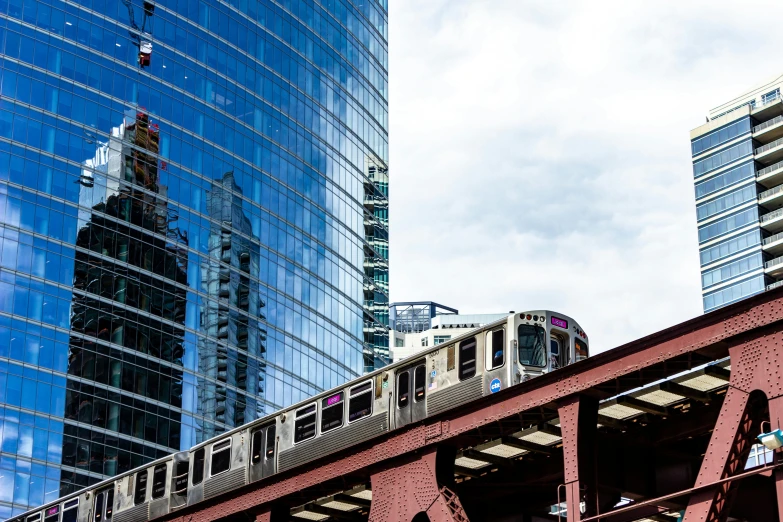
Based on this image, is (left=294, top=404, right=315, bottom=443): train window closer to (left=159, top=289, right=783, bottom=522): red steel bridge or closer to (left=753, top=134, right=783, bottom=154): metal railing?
(left=159, top=289, right=783, bottom=522): red steel bridge

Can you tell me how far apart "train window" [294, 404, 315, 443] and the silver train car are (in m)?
0.03

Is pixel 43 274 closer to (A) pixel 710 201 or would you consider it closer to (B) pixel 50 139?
(B) pixel 50 139

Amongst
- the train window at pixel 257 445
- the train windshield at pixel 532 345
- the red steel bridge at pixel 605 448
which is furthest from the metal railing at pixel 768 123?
the train windshield at pixel 532 345

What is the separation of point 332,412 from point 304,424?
1.24m

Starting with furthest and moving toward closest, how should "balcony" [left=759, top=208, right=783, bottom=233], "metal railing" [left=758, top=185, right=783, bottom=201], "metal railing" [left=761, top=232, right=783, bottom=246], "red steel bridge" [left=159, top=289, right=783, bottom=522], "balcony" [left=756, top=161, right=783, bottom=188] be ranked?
"balcony" [left=756, top=161, right=783, bottom=188]
"metal railing" [left=758, top=185, right=783, bottom=201]
"balcony" [left=759, top=208, right=783, bottom=233]
"metal railing" [left=761, top=232, right=783, bottom=246]
"red steel bridge" [left=159, top=289, right=783, bottom=522]

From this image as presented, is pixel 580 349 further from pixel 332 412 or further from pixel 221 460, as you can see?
pixel 221 460

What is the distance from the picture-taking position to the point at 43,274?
259ft

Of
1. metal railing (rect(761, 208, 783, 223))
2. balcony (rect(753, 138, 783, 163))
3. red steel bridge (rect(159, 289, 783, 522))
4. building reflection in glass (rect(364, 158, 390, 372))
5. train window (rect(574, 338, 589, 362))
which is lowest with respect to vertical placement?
red steel bridge (rect(159, 289, 783, 522))

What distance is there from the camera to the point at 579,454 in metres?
23.4

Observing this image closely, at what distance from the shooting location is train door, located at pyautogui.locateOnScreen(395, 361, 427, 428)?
2798 cm

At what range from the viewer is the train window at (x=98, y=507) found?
131ft

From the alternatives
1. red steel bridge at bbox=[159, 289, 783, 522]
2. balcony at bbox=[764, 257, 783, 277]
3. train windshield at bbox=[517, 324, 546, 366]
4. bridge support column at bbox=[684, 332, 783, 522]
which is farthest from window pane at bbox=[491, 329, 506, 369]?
balcony at bbox=[764, 257, 783, 277]

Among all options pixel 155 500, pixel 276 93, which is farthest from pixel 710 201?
pixel 155 500

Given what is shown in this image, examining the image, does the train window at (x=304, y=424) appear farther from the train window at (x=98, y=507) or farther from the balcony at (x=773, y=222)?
the balcony at (x=773, y=222)
